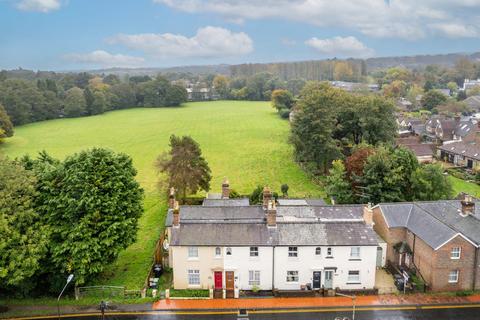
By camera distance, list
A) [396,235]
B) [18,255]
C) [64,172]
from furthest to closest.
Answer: [396,235], [64,172], [18,255]

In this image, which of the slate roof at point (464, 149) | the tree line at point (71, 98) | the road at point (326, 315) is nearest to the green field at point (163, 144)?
the tree line at point (71, 98)

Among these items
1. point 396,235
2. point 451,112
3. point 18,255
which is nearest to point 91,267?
point 18,255

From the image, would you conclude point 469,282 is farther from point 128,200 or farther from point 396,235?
point 128,200

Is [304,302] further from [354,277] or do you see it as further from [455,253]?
[455,253]

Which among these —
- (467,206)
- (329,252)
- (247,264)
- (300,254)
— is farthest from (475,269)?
(247,264)

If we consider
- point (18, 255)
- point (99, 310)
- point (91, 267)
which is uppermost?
point (18, 255)

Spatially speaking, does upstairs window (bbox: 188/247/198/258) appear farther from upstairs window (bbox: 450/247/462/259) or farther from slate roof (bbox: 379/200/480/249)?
upstairs window (bbox: 450/247/462/259)

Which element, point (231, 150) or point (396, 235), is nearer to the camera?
point (396, 235)
